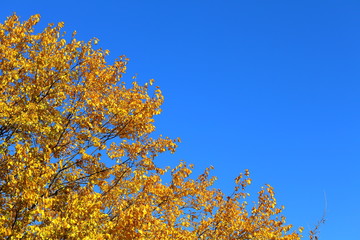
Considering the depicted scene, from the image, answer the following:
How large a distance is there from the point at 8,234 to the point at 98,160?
19.0 ft

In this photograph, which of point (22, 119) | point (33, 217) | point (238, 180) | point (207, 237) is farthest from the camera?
point (238, 180)

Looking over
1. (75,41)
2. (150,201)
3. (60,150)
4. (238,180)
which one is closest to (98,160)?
(60,150)

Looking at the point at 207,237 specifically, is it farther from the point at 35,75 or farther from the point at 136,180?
the point at 35,75

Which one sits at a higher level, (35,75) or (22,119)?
(35,75)

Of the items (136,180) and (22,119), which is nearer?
(22,119)

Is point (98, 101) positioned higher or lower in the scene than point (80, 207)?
higher

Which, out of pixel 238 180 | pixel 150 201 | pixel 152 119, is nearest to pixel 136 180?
pixel 150 201

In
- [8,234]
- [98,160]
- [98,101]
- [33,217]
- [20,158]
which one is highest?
[98,101]

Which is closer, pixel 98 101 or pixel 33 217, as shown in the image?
pixel 33 217

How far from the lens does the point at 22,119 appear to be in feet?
47.4

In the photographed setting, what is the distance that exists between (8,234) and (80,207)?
235 cm

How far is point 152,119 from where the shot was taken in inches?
693

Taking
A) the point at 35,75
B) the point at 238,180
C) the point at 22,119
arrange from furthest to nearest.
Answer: the point at 238,180 → the point at 35,75 → the point at 22,119

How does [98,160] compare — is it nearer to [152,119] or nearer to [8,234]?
[152,119]
